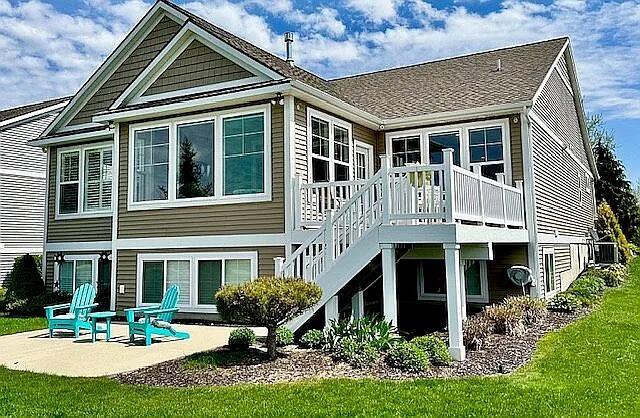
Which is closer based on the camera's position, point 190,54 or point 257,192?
point 257,192

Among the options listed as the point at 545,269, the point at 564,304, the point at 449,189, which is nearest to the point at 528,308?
the point at 564,304

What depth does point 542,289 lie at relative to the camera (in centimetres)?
1316

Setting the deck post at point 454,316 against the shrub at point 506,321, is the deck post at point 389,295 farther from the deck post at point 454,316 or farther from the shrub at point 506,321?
the shrub at point 506,321

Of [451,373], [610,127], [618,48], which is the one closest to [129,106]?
[451,373]

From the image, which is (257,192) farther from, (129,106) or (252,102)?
(129,106)

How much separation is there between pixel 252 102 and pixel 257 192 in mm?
1843

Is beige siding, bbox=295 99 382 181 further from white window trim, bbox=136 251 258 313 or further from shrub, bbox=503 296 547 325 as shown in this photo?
shrub, bbox=503 296 547 325

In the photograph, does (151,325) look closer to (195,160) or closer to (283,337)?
(283,337)

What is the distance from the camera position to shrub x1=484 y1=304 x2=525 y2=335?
32.0ft

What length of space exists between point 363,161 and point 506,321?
18.2ft

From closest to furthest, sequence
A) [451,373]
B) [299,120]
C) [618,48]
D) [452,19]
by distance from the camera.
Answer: [451,373]
[299,120]
[452,19]
[618,48]

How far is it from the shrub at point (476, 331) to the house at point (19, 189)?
1734 centimetres

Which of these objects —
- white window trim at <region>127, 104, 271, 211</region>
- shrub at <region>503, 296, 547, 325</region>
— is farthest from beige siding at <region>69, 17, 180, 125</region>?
shrub at <region>503, 296, 547, 325</region>

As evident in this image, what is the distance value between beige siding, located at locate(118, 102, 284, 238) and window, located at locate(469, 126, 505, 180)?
4.92 meters
